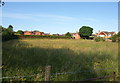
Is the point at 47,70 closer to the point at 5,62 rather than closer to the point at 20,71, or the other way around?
the point at 20,71

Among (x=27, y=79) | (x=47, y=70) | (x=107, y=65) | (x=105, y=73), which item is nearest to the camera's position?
(x=47, y=70)

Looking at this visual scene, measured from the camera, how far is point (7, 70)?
17.7ft

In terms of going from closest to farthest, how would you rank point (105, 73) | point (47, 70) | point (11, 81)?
point (47, 70) < point (11, 81) < point (105, 73)

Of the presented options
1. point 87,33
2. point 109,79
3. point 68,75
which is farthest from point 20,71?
point 87,33

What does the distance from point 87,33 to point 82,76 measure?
7312 cm

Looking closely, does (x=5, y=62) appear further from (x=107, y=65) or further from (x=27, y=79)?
(x=107, y=65)

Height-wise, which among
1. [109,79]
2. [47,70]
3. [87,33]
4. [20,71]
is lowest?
[109,79]

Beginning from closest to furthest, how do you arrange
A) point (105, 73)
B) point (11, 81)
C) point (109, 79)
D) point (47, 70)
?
point (47, 70)
point (11, 81)
point (109, 79)
point (105, 73)

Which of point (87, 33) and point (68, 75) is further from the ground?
point (87, 33)

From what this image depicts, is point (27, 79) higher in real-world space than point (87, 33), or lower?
lower

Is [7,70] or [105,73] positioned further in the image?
[105,73]

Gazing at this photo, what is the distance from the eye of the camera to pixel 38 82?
4.48 meters

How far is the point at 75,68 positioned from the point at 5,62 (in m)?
3.77

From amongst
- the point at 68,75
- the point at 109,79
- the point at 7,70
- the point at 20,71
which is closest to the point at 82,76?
the point at 68,75
